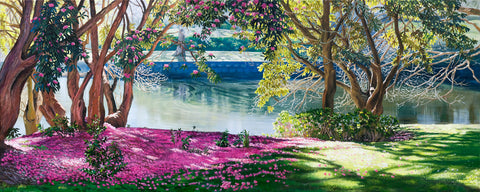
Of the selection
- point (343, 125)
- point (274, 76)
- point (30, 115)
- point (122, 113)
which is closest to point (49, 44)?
point (122, 113)

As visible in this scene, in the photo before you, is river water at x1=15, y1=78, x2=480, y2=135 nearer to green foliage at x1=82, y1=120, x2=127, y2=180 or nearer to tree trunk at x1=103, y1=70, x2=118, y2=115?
tree trunk at x1=103, y1=70, x2=118, y2=115

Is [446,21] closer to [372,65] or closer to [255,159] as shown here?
[372,65]

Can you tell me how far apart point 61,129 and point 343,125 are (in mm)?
7481

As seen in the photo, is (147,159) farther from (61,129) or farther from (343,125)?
(343,125)

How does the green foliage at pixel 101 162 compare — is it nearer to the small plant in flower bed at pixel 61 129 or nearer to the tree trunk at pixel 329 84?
the small plant in flower bed at pixel 61 129

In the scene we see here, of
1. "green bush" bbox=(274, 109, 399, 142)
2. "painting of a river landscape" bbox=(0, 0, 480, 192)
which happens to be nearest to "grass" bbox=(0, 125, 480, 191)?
"painting of a river landscape" bbox=(0, 0, 480, 192)

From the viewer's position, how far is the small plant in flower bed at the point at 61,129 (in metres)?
9.99

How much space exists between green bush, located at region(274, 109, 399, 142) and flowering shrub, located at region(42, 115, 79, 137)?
630cm

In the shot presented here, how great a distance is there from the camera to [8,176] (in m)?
7.28

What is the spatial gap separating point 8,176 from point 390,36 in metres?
11.6

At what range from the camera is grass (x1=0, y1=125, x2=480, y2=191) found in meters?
7.55

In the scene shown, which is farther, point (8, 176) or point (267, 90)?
point (267, 90)

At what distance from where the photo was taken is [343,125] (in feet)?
42.0

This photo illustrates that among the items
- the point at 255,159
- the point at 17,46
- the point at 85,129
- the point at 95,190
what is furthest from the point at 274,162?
the point at 17,46
